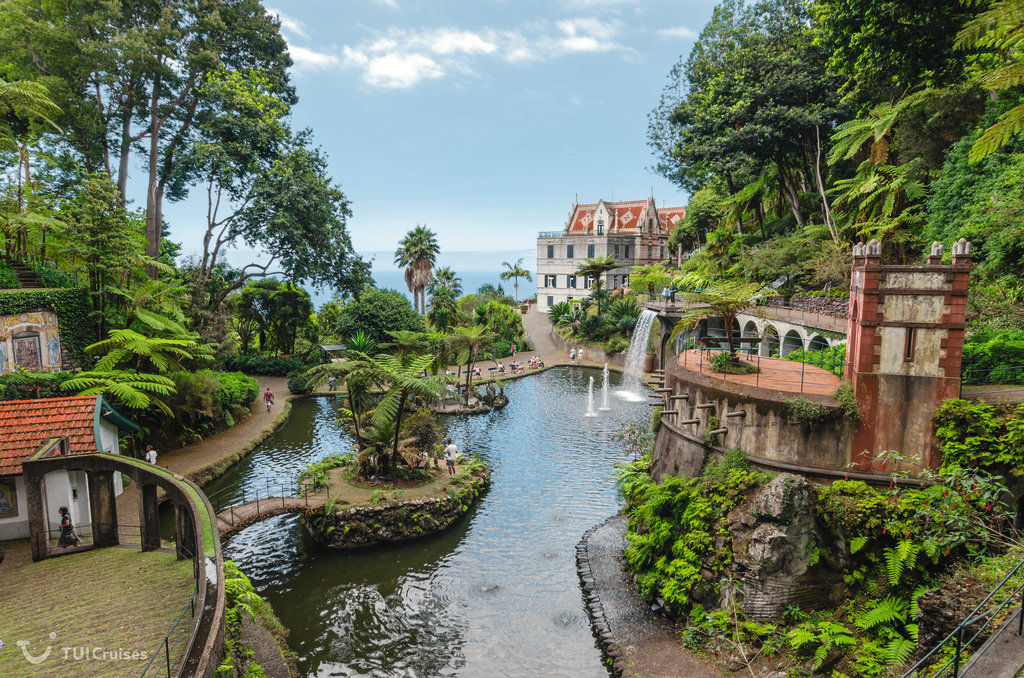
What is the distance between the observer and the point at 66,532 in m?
12.0

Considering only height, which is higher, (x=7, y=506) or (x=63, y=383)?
(x=63, y=383)

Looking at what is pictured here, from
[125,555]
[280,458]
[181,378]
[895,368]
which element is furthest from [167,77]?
[895,368]

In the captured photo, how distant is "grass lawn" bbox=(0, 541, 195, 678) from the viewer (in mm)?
8102

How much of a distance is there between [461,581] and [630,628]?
4.87 meters

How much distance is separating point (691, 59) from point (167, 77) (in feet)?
113

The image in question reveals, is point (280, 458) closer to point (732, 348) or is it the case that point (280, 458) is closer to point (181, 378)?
point (181, 378)

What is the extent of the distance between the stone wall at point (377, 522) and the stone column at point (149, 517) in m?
4.89

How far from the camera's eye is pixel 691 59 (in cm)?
3912

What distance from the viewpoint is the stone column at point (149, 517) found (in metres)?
11.4

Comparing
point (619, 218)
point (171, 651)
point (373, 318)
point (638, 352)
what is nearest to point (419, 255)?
point (373, 318)

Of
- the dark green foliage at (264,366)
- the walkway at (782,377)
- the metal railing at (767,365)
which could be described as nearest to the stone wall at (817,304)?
the metal railing at (767,365)

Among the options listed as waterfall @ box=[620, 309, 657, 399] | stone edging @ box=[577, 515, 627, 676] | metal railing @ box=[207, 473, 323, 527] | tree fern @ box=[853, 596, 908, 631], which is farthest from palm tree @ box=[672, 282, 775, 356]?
waterfall @ box=[620, 309, 657, 399]

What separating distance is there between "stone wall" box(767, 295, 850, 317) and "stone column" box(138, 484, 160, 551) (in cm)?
2362

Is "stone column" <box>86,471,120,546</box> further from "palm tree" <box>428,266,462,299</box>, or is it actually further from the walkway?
"palm tree" <box>428,266,462,299</box>
